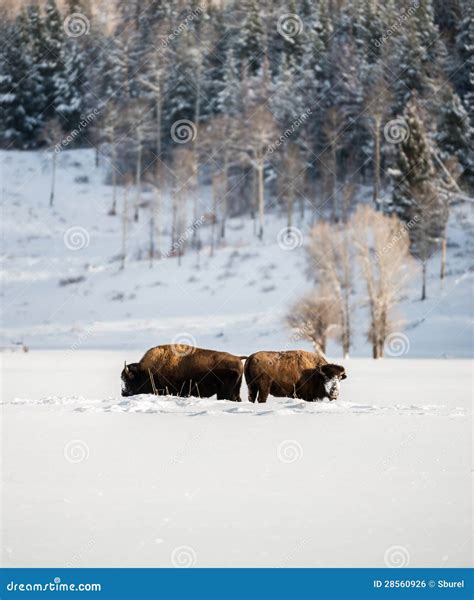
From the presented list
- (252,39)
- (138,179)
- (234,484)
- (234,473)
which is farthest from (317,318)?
(252,39)

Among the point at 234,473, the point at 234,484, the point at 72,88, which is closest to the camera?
the point at 234,484

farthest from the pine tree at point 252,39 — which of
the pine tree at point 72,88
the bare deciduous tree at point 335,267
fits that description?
the bare deciduous tree at point 335,267

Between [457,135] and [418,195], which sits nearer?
[418,195]

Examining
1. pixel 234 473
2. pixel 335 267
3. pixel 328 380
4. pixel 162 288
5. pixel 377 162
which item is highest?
pixel 377 162

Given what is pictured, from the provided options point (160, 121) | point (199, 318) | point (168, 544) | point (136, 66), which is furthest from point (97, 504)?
point (136, 66)

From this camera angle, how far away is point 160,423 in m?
10.6

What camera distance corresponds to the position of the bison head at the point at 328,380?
1262cm

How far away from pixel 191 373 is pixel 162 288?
3674cm

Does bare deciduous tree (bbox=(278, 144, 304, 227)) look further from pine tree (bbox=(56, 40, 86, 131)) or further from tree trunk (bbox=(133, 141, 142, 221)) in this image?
pine tree (bbox=(56, 40, 86, 131))

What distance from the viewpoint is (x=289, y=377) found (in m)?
12.8

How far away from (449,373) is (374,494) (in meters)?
15.7

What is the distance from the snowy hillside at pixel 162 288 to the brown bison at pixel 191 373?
22.5 m

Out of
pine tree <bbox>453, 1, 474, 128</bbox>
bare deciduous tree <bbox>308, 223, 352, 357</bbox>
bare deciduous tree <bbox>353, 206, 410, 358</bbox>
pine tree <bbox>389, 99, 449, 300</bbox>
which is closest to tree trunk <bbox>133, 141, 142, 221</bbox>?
pine tree <bbox>389, 99, 449, 300</bbox>

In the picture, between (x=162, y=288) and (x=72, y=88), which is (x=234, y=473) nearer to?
(x=162, y=288)
